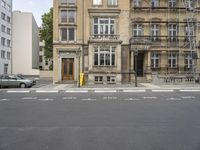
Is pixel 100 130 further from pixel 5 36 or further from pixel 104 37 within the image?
pixel 5 36

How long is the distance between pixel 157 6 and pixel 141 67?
779 centimetres

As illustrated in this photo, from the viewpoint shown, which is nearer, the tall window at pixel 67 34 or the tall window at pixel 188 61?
the tall window at pixel 67 34

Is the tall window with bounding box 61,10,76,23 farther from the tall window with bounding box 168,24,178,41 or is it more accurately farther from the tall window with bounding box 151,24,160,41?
the tall window with bounding box 168,24,178,41

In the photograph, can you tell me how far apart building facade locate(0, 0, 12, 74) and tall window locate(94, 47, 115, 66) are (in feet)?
113

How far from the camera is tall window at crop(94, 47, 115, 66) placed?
34438mm

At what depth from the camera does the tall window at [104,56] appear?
34.4 m

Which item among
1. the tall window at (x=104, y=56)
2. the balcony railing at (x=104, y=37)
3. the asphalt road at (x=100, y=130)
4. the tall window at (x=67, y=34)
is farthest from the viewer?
the tall window at (x=67, y=34)

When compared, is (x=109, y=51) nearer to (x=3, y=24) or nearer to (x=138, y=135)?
(x=138, y=135)

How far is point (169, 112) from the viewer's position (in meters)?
12.1

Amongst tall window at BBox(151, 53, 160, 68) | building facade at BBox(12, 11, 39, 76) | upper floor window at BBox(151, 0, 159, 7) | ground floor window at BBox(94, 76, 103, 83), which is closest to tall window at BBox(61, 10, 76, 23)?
ground floor window at BBox(94, 76, 103, 83)

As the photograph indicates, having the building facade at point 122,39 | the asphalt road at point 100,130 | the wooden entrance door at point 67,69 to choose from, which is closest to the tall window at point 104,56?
the building facade at point 122,39

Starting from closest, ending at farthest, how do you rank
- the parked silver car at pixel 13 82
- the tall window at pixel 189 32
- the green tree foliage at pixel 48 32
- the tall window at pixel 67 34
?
the parked silver car at pixel 13 82 → the tall window at pixel 67 34 → the tall window at pixel 189 32 → the green tree foliage at pixel 48 32

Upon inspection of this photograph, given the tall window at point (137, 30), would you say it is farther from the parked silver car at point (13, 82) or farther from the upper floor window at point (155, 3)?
the parked silver car at point (13, 82)

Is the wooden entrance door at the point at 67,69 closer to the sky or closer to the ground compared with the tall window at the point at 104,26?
closer to the ground
